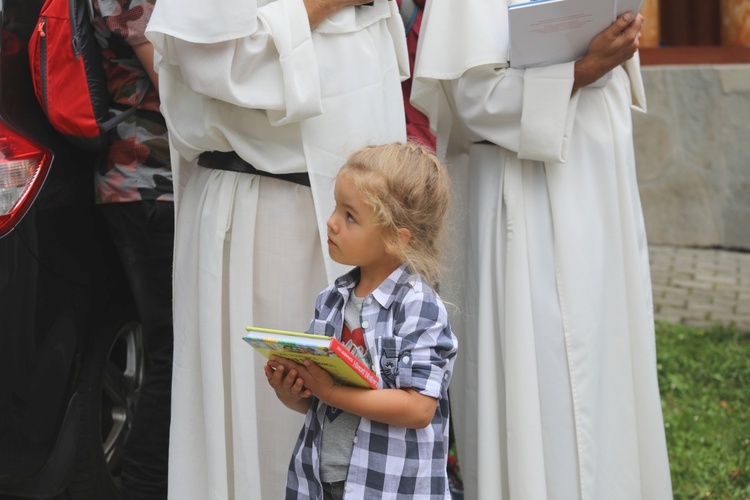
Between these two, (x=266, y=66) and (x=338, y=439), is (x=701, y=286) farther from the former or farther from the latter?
(x=338, y=439)

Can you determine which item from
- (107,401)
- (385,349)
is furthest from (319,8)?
(107,401)

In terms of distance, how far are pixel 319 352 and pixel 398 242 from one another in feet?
1.24

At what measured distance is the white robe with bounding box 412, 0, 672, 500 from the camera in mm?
3152

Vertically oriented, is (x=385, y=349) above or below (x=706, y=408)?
above

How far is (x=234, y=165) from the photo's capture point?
3029mm

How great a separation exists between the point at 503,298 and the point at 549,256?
179mm

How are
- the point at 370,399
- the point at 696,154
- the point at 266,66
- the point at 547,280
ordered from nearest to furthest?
the point at 370,399 < the point at 266,66 < the point at 547,280 < the point at 696,154

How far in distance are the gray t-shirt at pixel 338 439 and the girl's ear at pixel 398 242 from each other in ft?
0.52

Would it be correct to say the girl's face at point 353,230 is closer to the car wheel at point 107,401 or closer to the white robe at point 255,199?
the white robe at point 255,199

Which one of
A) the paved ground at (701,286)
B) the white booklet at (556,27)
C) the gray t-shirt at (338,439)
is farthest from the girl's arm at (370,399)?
the paved ground at (701,286)

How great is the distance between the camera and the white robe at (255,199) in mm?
2803

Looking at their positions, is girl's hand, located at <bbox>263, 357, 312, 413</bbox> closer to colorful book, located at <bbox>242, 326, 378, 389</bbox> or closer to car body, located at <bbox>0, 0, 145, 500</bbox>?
colorful book, located at <bbox>242, 326, 378, 389</bbox>

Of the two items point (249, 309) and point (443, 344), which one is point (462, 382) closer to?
point (249, 309)

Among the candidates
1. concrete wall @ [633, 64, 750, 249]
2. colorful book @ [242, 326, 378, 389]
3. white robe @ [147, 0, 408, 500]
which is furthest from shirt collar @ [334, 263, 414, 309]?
concrete wall @ [633, 64, 750, 249]
